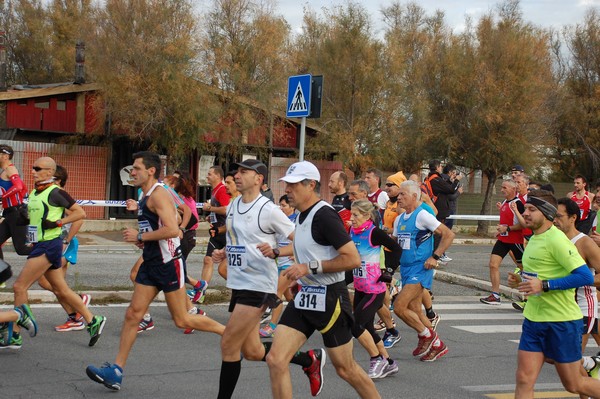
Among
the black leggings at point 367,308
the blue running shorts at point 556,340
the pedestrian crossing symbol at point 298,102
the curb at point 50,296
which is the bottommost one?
the curb at point 50,296

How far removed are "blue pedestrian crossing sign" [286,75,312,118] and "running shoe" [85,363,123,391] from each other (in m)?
5.68

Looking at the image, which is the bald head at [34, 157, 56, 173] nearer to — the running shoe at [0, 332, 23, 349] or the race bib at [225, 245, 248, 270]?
the running shoe at [0, 332, 23, 349]

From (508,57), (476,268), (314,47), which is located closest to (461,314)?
(476,268)

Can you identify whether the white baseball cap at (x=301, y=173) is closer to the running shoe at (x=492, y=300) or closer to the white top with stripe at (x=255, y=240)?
the white top with stripe at (x=255, y=240)

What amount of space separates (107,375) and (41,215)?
2.38 metres

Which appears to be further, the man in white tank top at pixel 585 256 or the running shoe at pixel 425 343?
the running shoe at pixel 425 343

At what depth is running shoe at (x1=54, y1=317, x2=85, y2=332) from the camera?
876cm

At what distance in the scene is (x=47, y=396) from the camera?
6238 millimetres

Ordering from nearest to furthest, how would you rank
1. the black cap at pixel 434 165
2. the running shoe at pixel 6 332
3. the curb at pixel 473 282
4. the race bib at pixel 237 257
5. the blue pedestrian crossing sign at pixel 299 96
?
the race bib at pixel 237 257, the running shoe at pixel 6 332, the blue pedestrian crossing sign at pixel 299 96, the curb at pixel 473 282, the black cap at pixel 434 165

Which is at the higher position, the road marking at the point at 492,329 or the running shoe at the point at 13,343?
the running shoe at the point at 13,343

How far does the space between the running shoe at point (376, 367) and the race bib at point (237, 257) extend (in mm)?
1916

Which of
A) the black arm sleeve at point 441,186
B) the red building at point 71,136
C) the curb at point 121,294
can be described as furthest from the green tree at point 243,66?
the curb at point 121,294

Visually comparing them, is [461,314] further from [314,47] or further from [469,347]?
[314,47]

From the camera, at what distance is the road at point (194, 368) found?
6.62 meters
